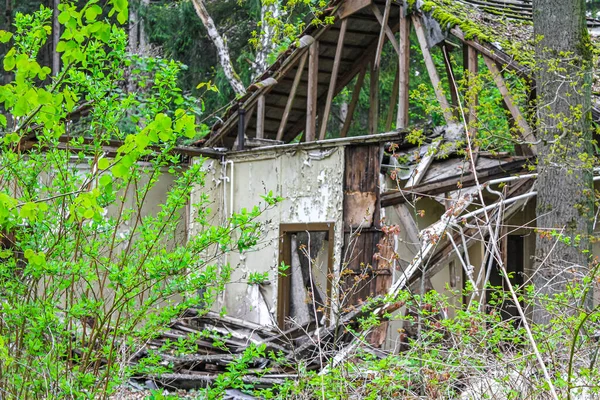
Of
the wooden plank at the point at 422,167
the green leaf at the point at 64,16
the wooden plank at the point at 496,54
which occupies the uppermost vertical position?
the wooden plank at the point at 496,54

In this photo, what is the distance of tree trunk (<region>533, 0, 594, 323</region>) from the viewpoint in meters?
8.83

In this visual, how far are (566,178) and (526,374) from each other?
13.5 ft

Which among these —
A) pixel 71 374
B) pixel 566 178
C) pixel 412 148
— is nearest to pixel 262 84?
pixel 412 148

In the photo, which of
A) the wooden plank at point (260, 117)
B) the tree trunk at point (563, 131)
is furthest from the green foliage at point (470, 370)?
the wooden plank at point (260, 117)

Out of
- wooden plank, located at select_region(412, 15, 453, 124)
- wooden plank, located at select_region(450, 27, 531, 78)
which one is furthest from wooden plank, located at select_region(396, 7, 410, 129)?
wooden plank, located at select_region(450, 27, 531, 78)

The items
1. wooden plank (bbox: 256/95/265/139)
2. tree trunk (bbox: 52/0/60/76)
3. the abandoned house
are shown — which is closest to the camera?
the abandoned house

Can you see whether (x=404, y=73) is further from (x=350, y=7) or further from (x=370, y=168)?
(x=350, y=7)

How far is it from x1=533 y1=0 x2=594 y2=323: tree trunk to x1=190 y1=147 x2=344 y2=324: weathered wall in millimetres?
3992

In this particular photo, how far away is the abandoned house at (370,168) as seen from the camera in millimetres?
10617

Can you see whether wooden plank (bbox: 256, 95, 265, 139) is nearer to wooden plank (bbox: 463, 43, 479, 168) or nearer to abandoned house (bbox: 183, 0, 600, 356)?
abandoned house (bbox: 183, 0, 600, 356)

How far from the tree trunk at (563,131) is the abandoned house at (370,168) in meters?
0.49

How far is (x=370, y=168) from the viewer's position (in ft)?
39.7

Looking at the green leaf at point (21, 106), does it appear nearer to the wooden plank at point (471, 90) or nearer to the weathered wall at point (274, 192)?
the wooden plank at point (471, 90)

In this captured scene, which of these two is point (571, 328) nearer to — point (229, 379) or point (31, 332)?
point (229, 379)
